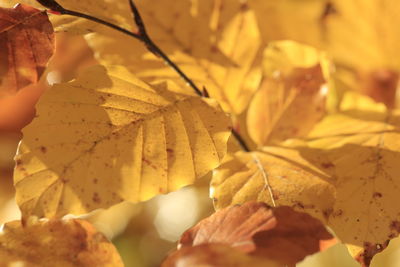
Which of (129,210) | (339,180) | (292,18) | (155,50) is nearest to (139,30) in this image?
(155,50)

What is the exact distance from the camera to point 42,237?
1.79 ft

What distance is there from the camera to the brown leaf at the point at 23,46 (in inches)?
21.8

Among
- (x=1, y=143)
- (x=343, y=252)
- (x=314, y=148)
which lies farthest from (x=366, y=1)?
(x=1, y=143)

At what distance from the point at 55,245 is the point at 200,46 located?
11.4 inches

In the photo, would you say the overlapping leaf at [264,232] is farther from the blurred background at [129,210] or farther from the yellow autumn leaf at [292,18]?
the blurred background at [129,210]

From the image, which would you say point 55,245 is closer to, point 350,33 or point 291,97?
point 291,97

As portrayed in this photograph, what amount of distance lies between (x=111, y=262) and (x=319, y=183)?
214 millimetres

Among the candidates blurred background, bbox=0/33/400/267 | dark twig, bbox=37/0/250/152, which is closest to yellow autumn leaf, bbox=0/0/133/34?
dark twig, bbox=37/0/250/152

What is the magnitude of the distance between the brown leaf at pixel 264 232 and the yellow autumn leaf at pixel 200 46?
240 millimetres

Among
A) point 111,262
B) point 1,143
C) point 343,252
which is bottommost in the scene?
point 343,252

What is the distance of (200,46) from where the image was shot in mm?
691

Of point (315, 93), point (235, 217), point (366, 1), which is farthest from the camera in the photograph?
point (366, 1)

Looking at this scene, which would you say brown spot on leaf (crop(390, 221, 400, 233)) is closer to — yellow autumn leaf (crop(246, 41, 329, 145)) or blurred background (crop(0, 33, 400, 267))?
yellow autumn leaf (crop(246, 41, 329, 145))

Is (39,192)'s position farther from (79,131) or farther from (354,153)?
(354,153)
